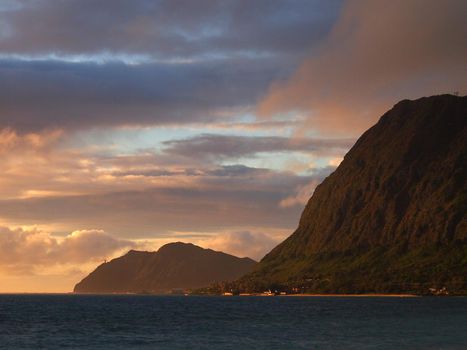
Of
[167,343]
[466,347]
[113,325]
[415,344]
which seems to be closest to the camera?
[466,347]

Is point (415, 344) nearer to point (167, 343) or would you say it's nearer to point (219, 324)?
point (167, 343)

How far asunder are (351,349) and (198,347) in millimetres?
27599

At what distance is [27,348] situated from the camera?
13588 cm

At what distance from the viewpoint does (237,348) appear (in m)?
131

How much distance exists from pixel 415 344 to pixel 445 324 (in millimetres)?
51177

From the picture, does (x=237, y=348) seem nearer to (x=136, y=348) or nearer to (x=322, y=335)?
(x=136, y=348)

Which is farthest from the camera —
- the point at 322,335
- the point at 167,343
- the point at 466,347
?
the point at 322,335

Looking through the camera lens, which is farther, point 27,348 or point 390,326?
point 390,326

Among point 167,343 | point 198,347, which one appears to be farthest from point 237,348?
point 167,343

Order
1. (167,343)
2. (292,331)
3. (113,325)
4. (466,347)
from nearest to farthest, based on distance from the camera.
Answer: (466,347)
(167,343)
(292,331)
(113,325)

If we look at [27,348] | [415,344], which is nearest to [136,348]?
[27,348]

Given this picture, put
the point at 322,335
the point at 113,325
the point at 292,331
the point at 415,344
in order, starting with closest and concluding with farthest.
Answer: the point at 415,344, the point at 322,335, the point at 292,331, the point at 113,325

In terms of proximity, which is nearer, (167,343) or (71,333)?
(167,343)

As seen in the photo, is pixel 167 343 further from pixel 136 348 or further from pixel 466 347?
pixel 466 347
